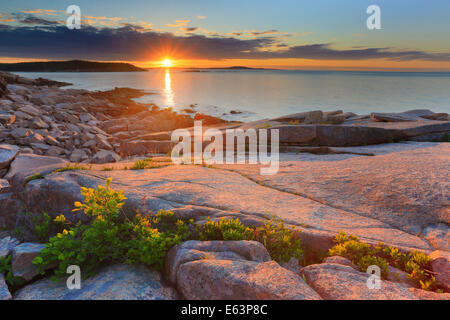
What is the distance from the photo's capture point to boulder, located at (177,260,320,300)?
329 cm

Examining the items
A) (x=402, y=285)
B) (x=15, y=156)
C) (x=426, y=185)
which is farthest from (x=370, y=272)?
(x=15, y=156)

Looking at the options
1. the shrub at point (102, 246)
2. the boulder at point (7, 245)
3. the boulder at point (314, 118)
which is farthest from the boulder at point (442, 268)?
the boulder at point (314, 118)

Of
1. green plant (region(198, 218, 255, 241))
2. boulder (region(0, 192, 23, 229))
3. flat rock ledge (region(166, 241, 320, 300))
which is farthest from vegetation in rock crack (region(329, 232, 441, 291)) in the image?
boulder (region(0, 192, 23, 229))

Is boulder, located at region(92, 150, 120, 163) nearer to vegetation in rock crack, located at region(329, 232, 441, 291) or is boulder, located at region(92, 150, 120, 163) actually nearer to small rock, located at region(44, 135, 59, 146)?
small rock, located at region(44, 135, 59, 146)

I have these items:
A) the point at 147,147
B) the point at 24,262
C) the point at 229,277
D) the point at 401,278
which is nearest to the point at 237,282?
the point at 229,277

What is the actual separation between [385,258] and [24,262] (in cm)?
596

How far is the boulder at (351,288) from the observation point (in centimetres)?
341

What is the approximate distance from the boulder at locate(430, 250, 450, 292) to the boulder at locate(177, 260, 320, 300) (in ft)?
7.08

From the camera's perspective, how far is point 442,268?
412cm

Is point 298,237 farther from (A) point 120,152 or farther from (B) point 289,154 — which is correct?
(A) point 120,152

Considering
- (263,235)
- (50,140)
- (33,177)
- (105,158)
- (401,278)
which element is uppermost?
(50,140)

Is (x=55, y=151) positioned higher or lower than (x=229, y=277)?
lower

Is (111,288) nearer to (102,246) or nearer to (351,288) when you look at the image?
(102,246)

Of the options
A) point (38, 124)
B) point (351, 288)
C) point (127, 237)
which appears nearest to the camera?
point (351, 288)
